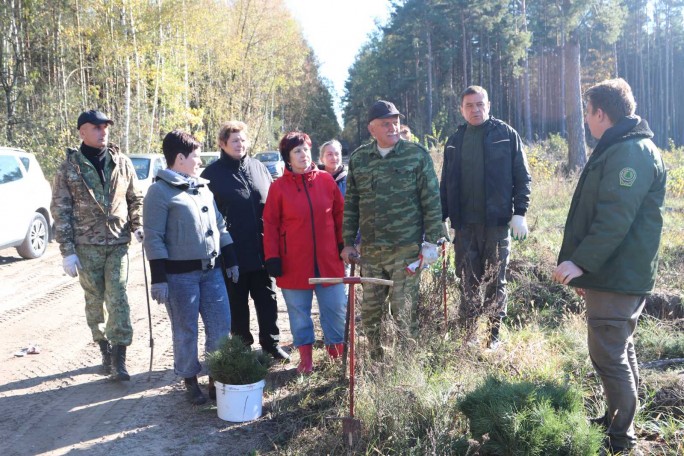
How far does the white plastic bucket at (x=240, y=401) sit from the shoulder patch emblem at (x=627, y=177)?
2492mm

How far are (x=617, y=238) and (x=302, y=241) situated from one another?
7.47 ft

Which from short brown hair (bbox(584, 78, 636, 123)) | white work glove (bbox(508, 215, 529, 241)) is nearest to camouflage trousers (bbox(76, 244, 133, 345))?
white work glove (bbox(508, 215, 529, 241))

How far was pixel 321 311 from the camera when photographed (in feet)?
15.3

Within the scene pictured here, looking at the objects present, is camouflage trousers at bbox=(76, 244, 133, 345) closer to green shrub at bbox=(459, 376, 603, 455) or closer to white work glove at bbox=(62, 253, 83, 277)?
white work glove at bbox=(62, 253, 83, 277)

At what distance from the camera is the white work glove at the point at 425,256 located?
412 cm

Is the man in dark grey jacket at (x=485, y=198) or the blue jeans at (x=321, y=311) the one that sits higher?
the man in dark grey jacket at (x=485, y=198)

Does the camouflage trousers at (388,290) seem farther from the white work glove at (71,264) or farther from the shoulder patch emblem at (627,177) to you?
the white work glove at (71,264)

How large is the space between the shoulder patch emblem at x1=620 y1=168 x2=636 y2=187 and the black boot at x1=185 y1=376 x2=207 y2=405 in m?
3.10

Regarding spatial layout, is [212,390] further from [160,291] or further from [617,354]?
[617,354]

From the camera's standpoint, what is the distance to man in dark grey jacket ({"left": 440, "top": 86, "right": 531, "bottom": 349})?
4.65 metres

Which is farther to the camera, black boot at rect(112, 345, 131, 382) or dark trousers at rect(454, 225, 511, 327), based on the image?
black boot at rect(112, 345, 131, 382)

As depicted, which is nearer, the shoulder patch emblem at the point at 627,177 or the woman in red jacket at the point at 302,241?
the shoulder patch emblem at the point at 627,177

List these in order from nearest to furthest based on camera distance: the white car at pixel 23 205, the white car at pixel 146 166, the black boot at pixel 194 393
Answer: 1. the black boot at pixel 194 393
2. the white car at pixel 23 205
3. the white car at pixel 146 166

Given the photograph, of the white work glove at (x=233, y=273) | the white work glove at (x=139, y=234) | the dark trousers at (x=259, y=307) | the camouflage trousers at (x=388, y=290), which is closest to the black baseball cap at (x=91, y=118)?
the white work glove at (x=139, y=234)
